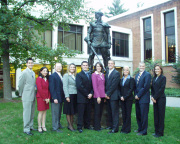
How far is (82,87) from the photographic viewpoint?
552cm

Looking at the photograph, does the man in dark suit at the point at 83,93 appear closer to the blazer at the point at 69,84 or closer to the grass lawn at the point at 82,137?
the blazer at the point at 69,84

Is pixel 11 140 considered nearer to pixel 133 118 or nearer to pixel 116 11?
pixel 133 118

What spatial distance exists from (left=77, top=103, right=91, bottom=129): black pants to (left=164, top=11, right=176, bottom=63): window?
19.5 meters

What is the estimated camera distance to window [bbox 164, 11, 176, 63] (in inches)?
904

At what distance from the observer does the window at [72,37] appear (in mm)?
21656

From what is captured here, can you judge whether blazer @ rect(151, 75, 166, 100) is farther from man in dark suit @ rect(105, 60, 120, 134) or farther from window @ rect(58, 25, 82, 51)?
window @ rect(58, 25, 82, 51)

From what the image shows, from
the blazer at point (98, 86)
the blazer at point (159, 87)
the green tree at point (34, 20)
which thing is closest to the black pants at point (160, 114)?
the blazer at point (159, 87)

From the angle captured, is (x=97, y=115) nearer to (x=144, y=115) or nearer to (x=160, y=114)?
(x=144, y=115)

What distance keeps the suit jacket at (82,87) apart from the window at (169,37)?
19597 millimetres

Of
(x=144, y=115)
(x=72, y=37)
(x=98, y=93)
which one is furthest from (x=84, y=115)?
(x=72, y=37)

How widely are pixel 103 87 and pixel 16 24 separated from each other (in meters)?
6.60

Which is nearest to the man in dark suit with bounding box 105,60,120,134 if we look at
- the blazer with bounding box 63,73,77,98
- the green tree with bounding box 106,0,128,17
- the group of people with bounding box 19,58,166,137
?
the group of people with bounding box 19,58,166,137

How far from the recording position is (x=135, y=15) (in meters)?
27.1

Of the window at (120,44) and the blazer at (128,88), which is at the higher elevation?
the window at (120,44)
